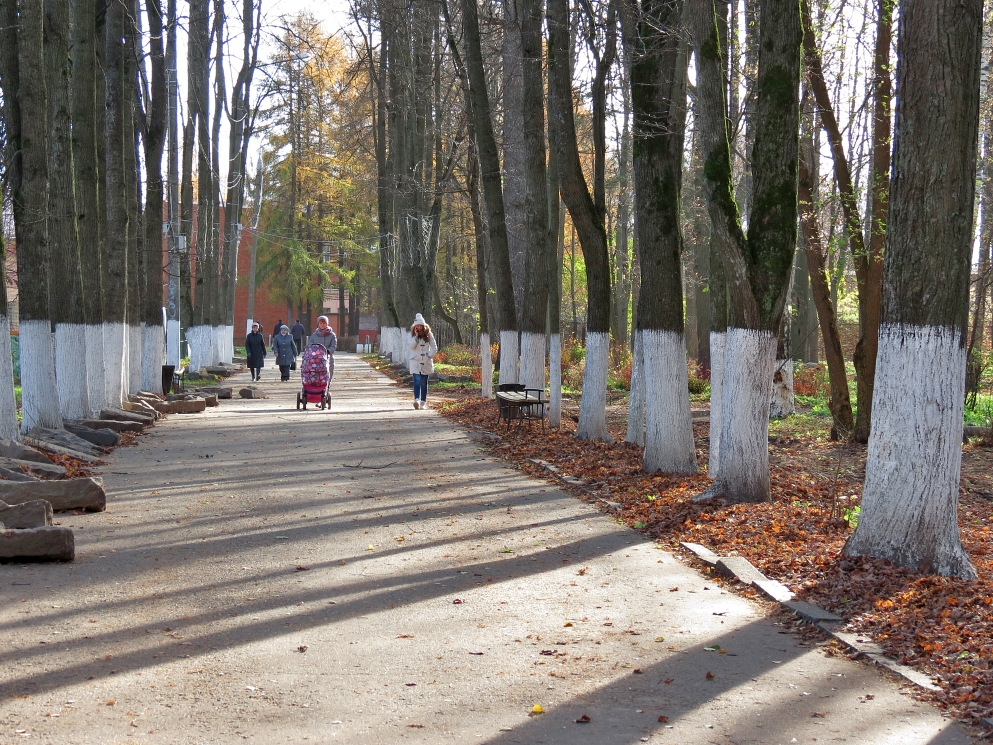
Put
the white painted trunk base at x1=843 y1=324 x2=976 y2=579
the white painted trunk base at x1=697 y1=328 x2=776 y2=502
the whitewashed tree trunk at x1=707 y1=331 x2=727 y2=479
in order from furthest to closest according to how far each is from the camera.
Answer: the whitewashed tree trunk at x1=707 y1=331 x2=727 y2=479, the white painted trunk base at x1=697 y1=328 x2=776 y2=502, the white painted trunk base at x1=843 y1=324 x2=976 y2=579

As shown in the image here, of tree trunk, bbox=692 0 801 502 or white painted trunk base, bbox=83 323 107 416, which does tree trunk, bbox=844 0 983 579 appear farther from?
white painted trunk base, bbox=83 323 107 416

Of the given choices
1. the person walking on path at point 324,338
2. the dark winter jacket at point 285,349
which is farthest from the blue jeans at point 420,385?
the dark winter jacket at point 285,349

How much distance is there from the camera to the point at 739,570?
7.85 metres

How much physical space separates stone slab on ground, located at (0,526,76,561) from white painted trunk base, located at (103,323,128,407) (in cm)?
1178

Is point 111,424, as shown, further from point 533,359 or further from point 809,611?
point 809,611

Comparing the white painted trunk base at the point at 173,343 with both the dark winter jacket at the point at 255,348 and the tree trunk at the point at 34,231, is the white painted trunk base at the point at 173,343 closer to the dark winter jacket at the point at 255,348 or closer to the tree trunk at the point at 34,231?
the dark winter jacket at the point at 255,348

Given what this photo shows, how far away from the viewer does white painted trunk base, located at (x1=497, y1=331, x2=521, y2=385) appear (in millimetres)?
22203

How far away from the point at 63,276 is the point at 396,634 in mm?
12019

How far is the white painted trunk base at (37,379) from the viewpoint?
1470 centimetres

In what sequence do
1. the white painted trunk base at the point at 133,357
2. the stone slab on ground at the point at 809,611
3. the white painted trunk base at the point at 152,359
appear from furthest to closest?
the white painted trunk base at the point at 152,359 → the white painted trunk base at the point at 133,357 → the stone slab on ground at the point at 809,611

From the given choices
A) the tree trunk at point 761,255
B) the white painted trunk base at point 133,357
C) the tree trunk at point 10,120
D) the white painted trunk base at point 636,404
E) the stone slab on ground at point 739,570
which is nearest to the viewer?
the stone slab on ground at point 739,570

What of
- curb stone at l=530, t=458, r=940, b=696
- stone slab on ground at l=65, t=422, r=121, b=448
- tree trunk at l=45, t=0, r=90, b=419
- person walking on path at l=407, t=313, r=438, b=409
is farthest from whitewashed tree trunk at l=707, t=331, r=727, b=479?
person walking on path at l=407, t=313, r=438, b=409

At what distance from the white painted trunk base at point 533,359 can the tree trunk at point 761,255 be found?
29.5 ft

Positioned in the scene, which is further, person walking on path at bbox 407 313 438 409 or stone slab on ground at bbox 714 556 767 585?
person walking on path at bbox 407 313 438 409
